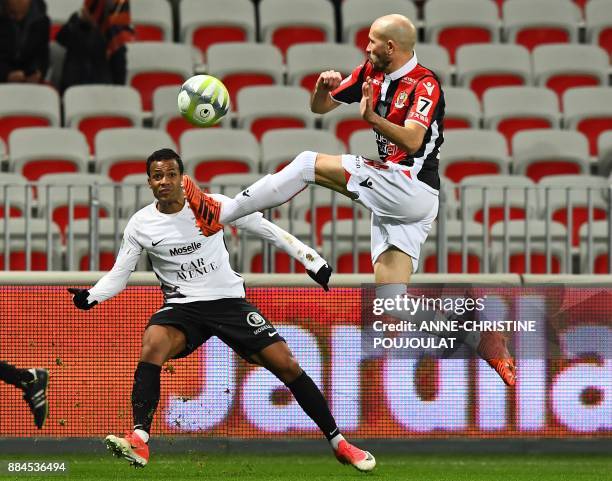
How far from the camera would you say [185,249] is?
30.2 ft

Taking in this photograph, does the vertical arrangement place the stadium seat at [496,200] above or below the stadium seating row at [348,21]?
below

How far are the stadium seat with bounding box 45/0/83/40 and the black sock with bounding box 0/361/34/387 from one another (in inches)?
266

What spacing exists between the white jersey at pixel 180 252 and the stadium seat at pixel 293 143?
384 cm

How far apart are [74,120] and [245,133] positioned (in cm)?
181

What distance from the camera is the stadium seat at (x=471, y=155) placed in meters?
13.5

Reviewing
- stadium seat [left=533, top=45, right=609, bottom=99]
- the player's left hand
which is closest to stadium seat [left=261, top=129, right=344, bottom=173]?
stadium seat [left=533, top=45, right=609, bottom=99]

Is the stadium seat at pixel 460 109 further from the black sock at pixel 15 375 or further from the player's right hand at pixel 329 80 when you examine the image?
the black sock at pixel 15 375

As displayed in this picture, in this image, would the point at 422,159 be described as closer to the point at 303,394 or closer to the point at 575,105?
the point at 303,394

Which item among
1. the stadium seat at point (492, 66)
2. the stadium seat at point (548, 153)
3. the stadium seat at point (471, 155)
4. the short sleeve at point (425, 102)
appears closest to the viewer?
the short sleeve at point (425, 102)

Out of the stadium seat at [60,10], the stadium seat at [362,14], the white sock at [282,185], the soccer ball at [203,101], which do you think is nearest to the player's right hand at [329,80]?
the white sock at [282,185]

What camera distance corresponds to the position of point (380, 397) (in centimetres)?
1016

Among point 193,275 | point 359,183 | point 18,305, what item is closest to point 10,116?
point 18,305

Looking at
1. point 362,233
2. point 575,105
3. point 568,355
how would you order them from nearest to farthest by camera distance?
point 568,355
point 362,233
point 575,105

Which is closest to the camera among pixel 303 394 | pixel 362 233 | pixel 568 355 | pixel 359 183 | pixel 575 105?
pixel 359 183
